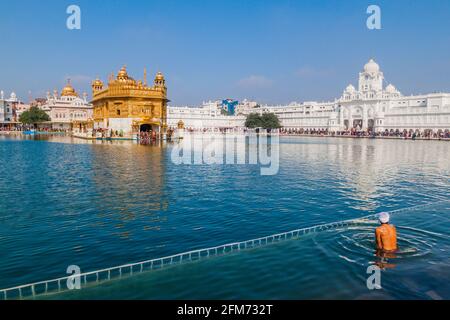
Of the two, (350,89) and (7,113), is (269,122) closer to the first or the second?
(350,89)

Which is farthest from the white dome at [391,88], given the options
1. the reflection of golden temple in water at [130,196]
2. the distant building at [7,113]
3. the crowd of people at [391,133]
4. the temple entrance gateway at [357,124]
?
the distant building at [7,113]

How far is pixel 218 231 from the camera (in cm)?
1097

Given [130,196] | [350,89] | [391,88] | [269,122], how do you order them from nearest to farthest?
[130,196] → [269,122] → [391,88] → [350,89]

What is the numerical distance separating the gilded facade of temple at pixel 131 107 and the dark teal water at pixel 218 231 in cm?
3854

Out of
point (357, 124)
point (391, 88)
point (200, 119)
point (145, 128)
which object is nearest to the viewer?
point (145, 128)

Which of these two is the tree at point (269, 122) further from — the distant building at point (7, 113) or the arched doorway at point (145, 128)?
the distant building at point (7, 113)

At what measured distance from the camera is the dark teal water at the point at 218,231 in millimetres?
7469

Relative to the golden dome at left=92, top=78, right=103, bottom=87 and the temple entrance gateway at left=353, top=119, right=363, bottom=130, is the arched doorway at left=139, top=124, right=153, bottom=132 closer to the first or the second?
the golden dome at left=92, top=78, right=103, bottom=87

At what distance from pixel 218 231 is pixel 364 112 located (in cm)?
11244

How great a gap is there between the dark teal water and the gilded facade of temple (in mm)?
38540

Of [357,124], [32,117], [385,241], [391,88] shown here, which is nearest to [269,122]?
[357,124]

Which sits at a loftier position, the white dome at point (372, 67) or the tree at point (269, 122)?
the white dome at point (372, 67)

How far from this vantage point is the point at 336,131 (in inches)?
4513

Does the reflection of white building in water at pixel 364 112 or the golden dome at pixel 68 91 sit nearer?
the reflection of white building in water at pixel 364 112
